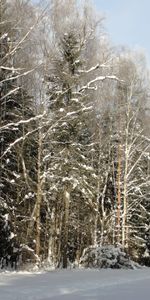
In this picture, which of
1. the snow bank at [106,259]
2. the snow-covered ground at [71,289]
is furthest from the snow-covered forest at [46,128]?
the snow-covered ground at [71,289]

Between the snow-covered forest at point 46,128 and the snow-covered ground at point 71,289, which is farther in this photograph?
the snow-covered forest at point 46,128

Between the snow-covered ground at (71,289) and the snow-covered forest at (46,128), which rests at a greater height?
the snow-covered forest at (46,128)

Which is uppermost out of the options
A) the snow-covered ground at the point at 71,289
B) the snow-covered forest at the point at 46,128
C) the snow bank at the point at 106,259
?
the snow-covered forest at the point at 46,128

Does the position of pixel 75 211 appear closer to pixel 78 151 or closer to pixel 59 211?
pixel 59 211

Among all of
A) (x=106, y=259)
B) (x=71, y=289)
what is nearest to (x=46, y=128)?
(x=106, y=259)

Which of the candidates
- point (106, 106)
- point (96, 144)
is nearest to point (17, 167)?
point (96, 144)

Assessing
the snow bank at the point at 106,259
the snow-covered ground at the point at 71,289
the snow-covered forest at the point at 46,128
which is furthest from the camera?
the snow bank at the point at 106,259

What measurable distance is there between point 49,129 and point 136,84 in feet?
37.2

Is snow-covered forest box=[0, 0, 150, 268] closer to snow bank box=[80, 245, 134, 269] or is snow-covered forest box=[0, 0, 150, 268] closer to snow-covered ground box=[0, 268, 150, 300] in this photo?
snow bank box=[80, 245, 134, 269]

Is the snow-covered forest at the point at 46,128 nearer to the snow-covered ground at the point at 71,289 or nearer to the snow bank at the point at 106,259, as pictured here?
the snow bank at the point at 106,259

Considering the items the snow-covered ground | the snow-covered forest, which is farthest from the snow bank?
the snow-covered ground

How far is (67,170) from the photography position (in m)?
24.6

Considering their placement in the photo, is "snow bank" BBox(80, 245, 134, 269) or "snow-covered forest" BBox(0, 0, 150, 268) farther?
"snow bank" BBox(80, 245, 134, 269)

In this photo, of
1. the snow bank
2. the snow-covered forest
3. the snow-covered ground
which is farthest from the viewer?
the snow bank
